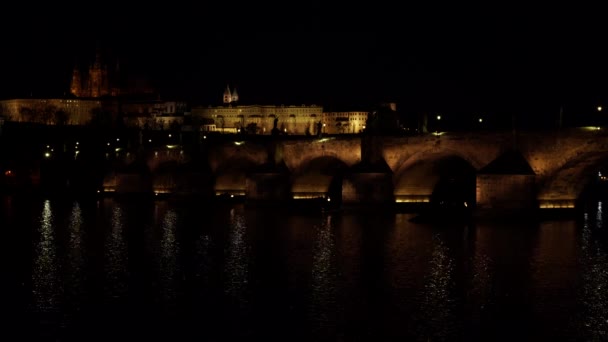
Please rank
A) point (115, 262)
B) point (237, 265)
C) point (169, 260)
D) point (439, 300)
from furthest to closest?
1. point (169, 260)
2. point (115, 262)
3. point (237, 265)
4. point (439, 300)

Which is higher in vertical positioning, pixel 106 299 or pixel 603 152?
pixel 603 152

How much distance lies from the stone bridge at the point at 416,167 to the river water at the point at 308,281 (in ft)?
5.32

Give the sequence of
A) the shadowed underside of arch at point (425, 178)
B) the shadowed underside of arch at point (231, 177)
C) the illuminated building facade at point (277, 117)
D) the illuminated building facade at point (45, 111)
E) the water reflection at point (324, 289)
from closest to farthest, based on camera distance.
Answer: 1. the water reflection at point (324, 289)
2. the shadowed underside of arch at point (425, 178)
3. the shadowed underside of arch at point (231, 177)
4. the illuminated building facade at point (45, 111)
5. the illuminated building facade at point (277, 117)

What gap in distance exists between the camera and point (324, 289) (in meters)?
17.1

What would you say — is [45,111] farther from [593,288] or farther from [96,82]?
[593,288]

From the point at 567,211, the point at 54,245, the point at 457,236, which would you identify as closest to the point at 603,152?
the point at 567,211

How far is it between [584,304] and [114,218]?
22.5 m

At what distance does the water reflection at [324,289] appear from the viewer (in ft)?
46.1

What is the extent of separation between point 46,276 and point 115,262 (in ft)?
7.95

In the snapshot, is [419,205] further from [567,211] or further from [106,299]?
[106,299]

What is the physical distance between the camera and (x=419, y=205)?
116 feet

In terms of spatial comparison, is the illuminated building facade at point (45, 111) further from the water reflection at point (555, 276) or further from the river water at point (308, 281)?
the water reflection at point (555, 276)

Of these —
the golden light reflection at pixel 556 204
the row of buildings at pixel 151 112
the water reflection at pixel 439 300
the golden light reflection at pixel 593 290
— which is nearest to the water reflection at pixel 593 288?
the golden light reflection at pixel 593 290

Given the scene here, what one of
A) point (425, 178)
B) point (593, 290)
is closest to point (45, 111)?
point (425, 178)
